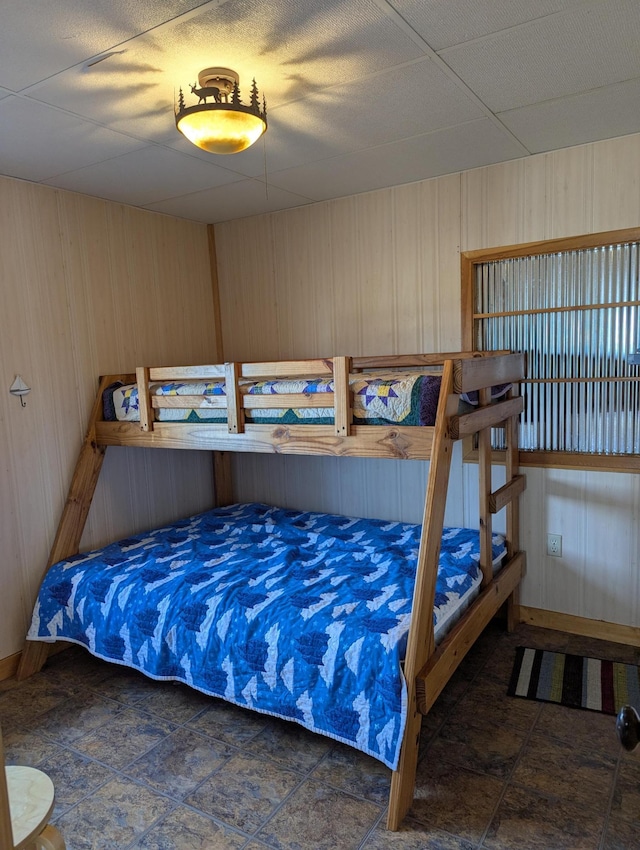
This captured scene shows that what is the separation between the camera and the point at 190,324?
12.1ft

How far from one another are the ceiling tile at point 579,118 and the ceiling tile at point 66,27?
55.9 inches

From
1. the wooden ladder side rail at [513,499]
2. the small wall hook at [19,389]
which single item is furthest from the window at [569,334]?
the small wall hook at [19,389]

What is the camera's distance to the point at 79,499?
2977mm

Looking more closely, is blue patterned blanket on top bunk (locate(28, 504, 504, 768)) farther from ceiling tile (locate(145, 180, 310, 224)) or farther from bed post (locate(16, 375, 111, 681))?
ceiling tile (locate(145, 180, 310, 224))

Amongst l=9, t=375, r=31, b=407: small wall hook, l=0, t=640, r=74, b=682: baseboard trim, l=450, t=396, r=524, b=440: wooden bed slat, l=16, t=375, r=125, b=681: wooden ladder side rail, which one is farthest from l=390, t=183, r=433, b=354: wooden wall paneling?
l=0, t=640, r=74, b=682: baseboard trim

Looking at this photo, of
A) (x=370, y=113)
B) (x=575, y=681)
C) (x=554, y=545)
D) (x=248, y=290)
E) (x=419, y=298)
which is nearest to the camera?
(x=370, y=113)

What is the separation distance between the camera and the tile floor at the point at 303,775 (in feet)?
5.71

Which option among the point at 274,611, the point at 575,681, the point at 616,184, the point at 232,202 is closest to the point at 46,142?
the point at 232,202

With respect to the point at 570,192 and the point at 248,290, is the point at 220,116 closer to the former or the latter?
the point at 570,192

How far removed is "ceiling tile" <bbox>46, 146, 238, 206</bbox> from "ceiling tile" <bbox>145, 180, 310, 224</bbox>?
0.11 metres

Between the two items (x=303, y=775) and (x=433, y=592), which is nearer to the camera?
(x=433, y=592)

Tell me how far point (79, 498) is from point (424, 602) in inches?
76.3

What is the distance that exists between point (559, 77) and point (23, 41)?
1705mm

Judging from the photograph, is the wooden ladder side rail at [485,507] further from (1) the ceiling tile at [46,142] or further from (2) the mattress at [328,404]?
(1) the ceiling tile at [46,142]
